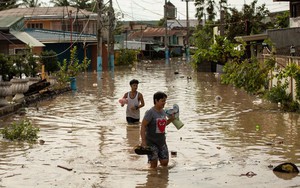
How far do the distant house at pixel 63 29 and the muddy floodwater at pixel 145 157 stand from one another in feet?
101

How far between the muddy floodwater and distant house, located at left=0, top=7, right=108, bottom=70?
3070 centimetres

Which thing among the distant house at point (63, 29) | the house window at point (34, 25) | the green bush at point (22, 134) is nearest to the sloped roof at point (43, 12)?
Answer: the distant house at point (63, 29)

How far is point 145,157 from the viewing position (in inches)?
476

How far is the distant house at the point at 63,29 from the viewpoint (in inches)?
2073

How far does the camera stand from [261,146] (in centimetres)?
1334

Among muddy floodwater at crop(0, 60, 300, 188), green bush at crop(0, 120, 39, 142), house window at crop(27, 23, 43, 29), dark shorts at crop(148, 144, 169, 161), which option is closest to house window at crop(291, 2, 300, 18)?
muddy floodwater at crop(0, 60, 300, 188)

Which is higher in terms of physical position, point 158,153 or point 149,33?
point 149,33

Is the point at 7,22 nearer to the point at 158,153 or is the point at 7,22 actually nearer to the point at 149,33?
the point at 158,153

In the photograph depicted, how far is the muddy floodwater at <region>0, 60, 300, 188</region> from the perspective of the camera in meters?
10.1

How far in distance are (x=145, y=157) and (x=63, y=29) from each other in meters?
50.4

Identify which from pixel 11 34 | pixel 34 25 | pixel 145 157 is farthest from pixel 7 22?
pixel 34 25

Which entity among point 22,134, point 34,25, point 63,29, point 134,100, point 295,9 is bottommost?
point 22,134

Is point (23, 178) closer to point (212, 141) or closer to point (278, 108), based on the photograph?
point (212, 141)

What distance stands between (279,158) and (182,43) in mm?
108635
